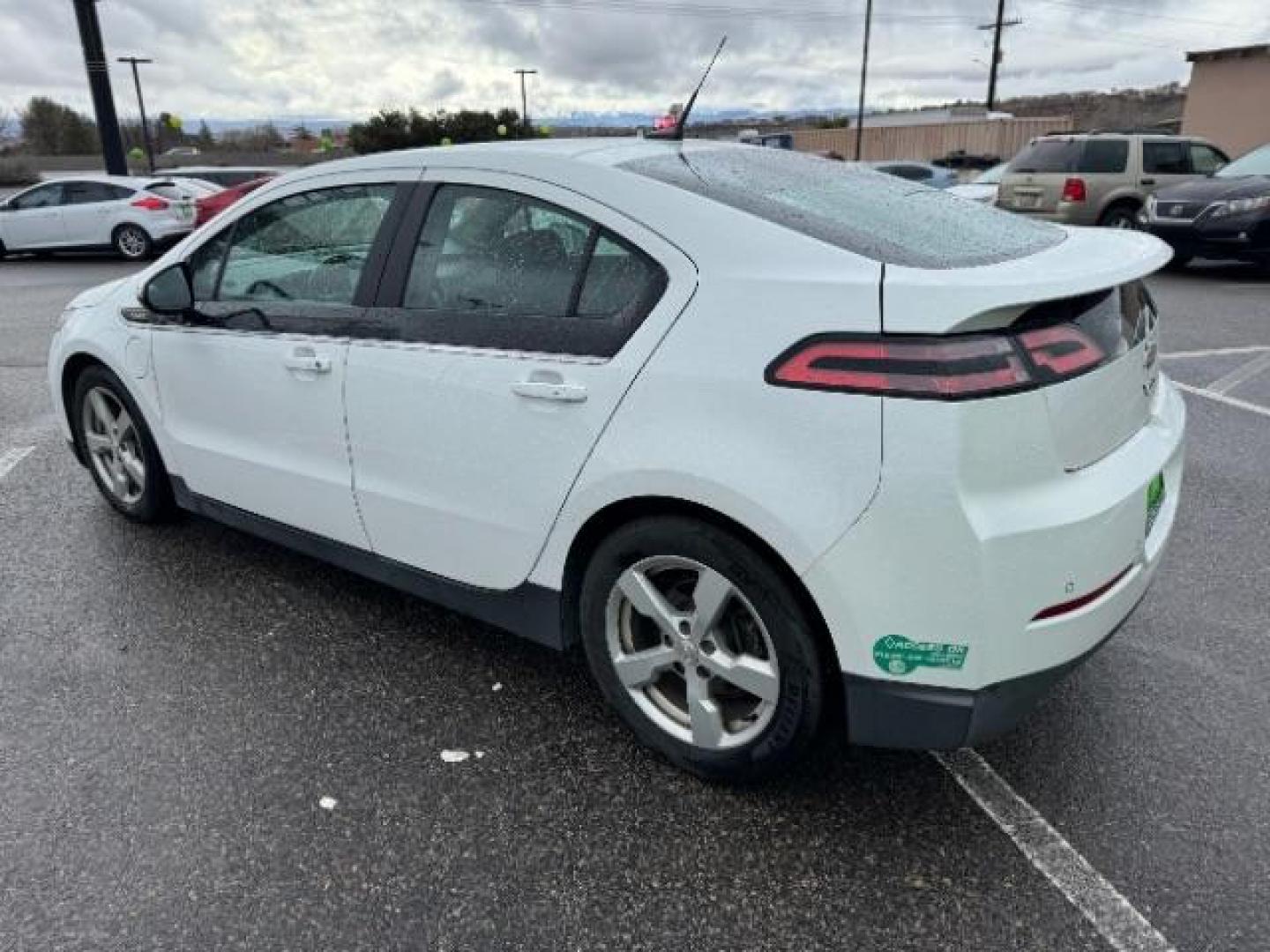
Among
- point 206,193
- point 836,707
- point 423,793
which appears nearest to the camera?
point 836,707

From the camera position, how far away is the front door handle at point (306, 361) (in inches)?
118

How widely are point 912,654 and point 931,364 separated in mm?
623

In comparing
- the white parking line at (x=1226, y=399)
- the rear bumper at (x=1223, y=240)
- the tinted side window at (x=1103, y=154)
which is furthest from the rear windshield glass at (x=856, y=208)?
the tinted side window at (x=1103, y=154)

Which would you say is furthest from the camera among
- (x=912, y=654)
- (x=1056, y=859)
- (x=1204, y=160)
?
(x=1204, y=160)

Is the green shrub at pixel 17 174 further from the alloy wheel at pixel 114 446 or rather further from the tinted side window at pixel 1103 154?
the alloy wheel at pixel 114 446

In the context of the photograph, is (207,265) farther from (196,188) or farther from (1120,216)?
(196,188)

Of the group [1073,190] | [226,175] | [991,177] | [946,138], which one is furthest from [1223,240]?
[946,138]

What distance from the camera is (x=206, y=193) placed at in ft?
56.3

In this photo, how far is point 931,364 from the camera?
195 cm

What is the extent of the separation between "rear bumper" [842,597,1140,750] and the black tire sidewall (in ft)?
10.1

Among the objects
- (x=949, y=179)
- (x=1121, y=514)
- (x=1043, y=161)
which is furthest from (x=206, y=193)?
(x=1121, y=514)

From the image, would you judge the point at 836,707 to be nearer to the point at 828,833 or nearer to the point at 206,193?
the point at 828,833

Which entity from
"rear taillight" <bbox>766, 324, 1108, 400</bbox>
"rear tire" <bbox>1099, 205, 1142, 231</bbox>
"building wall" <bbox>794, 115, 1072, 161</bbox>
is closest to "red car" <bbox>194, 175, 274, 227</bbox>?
"rear tire" <bbox>1099, 205, 1142, 231</bbox>

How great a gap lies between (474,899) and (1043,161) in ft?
46.4
